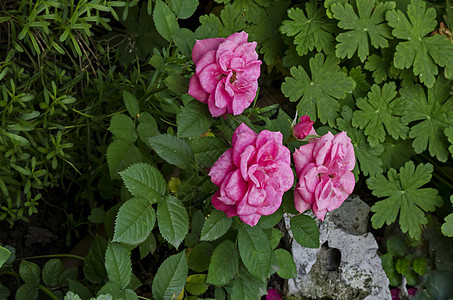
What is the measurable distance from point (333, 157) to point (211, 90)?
29 centimetres

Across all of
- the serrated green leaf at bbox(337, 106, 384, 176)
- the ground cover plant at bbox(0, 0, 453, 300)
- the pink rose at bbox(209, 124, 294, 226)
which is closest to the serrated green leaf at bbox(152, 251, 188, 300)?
the ground cover plant at bbox(0, 0, 453, 300)

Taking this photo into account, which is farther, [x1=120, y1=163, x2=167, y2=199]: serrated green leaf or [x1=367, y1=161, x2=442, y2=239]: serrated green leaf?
[x1=367, y1=161, x2=442, y2=239]: serrated green leaf

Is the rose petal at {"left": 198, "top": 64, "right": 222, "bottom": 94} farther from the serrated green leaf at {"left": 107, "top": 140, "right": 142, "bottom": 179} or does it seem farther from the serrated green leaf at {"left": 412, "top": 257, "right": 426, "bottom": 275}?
the serrated green leaf at {"left": 412, "top": 257, "right": 426, "bottom": 275}

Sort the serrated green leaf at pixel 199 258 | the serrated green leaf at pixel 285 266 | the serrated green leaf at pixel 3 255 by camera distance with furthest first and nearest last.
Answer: the serrated green leaf at pixel 285 266, the serrated green leaf at pixel 199 258, the serrated green leaf at pixel 3 255

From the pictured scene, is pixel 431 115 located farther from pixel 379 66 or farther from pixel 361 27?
pixel 361 27

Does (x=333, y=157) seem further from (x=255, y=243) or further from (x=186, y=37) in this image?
(x=186, y=37)

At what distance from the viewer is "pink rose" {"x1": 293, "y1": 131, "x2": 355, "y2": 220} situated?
966mm

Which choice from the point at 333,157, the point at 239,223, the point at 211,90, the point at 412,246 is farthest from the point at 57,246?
the point at 412,246

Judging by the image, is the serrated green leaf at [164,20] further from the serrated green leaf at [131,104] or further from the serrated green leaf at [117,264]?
the serrated green leaf at [117,264]

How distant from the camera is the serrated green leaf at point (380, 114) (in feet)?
6.31

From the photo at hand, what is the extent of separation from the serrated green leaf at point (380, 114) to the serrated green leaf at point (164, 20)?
1029 mm

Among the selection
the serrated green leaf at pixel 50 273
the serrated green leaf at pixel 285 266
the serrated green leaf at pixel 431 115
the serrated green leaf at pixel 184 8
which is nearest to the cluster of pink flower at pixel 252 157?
the serrated green leaf at pixel 184 8

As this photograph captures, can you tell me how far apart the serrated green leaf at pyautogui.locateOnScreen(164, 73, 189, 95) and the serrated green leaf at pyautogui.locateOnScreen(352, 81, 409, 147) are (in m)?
1.03

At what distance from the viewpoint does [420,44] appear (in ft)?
6.12
